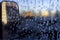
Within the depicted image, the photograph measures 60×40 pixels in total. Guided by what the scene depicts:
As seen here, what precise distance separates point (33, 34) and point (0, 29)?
0.23 m

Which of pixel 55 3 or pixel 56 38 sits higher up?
pixel 55 3

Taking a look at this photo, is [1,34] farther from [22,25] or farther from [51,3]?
[51,3]

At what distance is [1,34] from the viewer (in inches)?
58.1

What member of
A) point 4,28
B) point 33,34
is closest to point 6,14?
point 4,28

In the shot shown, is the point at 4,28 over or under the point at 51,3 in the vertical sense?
under

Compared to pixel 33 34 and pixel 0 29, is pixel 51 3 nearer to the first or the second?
pixel 33 34

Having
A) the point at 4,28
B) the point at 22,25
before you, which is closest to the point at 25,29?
the point at 22,25

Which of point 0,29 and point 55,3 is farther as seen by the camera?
point 55,3

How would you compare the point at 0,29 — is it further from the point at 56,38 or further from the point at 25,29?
the point at 56,38

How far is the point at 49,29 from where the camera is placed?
157cm

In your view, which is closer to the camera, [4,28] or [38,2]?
[4,28]

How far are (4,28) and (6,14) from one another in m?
0.10

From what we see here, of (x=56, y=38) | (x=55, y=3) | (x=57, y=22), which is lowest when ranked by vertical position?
(x=56, y=38)

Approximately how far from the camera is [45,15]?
5.03 feet
